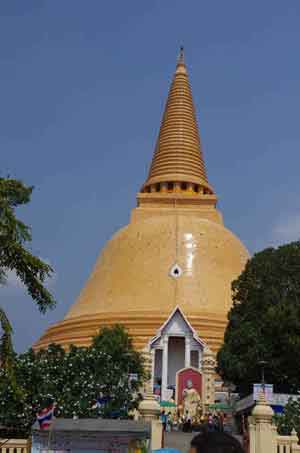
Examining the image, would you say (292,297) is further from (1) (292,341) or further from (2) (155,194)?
(2) (155,194)

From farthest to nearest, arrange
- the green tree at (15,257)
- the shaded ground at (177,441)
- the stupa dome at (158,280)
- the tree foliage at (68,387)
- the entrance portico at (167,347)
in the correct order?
the stupa dome at (158,280), the entrance portico at (167,347), the tree foliage at (68,387), the shaded ground at (177,441), the green tree at (15,257)

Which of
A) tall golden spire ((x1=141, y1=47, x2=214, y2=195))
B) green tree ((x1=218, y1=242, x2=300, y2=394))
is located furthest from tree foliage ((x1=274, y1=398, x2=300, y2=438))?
tall golden spire ((x1=141, y1=47, x2=214, y2=195))

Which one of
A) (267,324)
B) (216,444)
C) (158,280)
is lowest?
(216,444)

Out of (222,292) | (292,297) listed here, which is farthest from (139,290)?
(292,297)

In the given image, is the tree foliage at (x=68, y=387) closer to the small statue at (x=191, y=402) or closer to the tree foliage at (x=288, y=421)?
the small statue at (x=191, y=402)

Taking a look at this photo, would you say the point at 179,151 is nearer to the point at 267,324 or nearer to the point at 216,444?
the point at 267,324

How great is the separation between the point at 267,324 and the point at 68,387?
836 cm

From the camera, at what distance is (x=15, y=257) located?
14242 mm

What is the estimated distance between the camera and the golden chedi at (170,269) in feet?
137

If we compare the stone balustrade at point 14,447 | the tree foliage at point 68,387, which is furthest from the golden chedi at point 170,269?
the stone balustrade at point 14,447

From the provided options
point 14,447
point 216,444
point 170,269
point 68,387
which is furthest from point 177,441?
point 170,269

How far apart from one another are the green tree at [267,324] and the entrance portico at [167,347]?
7524mm

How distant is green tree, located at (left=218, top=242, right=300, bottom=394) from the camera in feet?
93.1

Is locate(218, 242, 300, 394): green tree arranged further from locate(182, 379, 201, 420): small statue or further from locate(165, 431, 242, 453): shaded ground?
locate(165, 431, 242, 453): shaded ground
